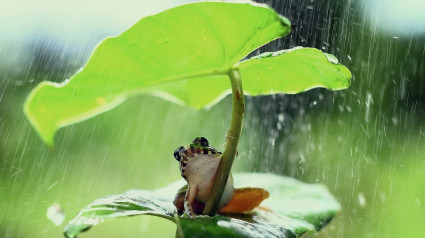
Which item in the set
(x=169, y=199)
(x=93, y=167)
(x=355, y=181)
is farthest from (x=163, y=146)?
(x=169, y=199)

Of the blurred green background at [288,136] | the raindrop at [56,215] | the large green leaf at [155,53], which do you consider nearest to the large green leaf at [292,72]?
the large green leaf at [155,53]

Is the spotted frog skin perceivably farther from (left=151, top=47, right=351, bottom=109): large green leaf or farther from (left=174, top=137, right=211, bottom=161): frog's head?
(left=151, top=47, right=351, bottom=109): large green leaf

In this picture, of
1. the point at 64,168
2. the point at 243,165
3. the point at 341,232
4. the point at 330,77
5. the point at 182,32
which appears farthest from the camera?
the point at 64,168

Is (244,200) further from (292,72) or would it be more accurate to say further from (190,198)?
(292,72)

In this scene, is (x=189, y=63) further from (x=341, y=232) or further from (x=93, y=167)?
(x=93, y=167)

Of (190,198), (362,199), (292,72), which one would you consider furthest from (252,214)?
(362,199)

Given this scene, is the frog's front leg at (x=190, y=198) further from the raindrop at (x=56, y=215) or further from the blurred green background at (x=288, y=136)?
the blurred green background at (x=288, y=136)
